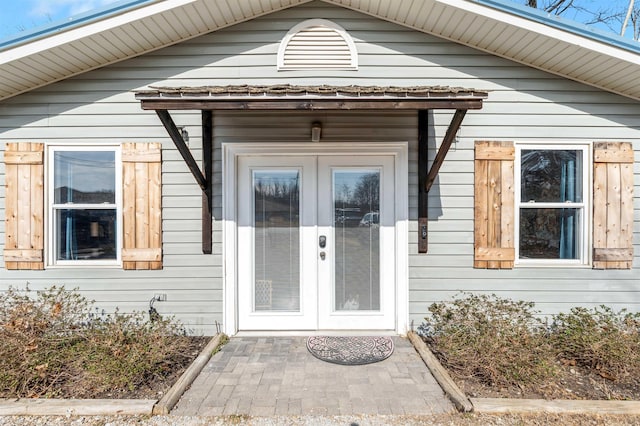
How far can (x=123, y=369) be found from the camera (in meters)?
2.99

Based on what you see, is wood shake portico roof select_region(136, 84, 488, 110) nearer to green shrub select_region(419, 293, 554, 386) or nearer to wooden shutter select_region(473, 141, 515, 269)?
wooden shutter select_region(473, 141, 515, 269)

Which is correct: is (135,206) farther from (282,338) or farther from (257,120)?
(282,338)

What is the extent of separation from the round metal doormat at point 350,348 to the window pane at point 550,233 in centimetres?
192

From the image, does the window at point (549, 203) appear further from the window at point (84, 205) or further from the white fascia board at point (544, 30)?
the window at point (84, 205)

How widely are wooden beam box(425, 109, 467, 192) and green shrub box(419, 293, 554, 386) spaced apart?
1.37 m

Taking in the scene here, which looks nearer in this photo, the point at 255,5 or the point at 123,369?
the point at 123,369

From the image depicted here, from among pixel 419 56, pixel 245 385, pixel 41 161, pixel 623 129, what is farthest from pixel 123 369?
pixel 623 129

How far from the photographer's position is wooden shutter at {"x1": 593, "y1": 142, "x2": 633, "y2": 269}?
155 inches

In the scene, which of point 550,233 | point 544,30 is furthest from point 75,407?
point 544,30

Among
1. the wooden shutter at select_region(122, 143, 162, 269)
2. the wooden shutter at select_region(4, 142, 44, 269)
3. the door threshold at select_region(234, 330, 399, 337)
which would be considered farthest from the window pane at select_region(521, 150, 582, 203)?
the wooden shutter at select_region(4, 142, 44, 269)

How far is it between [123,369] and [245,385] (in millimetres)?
1033

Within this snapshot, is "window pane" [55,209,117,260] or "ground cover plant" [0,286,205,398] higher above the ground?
"window pane" [55,209,117,260]

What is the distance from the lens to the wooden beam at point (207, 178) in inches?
155

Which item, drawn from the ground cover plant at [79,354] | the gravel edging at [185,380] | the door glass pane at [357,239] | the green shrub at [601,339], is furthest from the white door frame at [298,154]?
the green shrub at [601,339]
